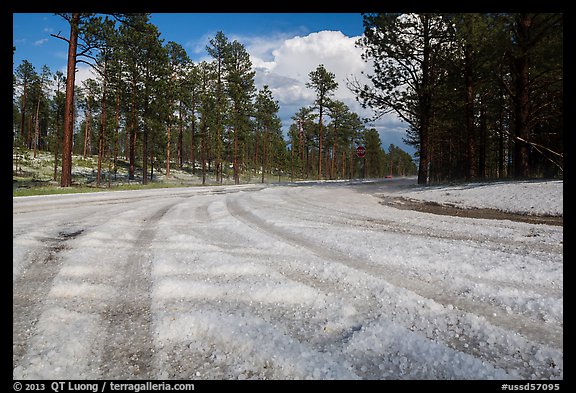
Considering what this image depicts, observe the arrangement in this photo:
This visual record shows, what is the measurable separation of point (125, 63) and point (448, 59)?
1006 inches

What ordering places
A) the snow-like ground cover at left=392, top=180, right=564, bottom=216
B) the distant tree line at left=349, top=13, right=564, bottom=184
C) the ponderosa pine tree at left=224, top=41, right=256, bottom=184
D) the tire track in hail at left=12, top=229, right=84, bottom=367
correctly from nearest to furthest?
the tire track in hail at left=12, top=229, right=84, bottom=367
the snow-like ground cover at left=392, top=180, right=564, bottom=216
the distant tree line at left=349, top=13, right=564, bottom=184
the ponderosa pine tree at left=224, top=41, right=256, bottom=184

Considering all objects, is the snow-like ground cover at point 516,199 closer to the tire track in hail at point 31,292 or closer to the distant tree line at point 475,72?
the distant tree line at point 475,72

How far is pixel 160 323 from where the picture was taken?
1.39 m

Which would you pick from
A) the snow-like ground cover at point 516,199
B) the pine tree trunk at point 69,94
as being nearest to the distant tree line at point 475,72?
the snow-like ground cover at point 516,199

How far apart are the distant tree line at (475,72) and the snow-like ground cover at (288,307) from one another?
396 inches

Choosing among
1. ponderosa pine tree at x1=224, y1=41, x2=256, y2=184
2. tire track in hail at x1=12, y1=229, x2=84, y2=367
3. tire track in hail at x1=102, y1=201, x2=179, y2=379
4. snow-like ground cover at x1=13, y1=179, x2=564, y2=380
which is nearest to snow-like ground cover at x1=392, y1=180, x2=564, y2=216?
snow-like ground cover at x1=13, y1=179, x2=564, y2=380

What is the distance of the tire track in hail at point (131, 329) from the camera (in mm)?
1080

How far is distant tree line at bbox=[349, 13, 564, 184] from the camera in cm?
1066

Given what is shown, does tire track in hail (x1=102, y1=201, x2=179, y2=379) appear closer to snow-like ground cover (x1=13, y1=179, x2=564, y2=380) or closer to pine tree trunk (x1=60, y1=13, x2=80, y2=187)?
snow-like ground cover (x1=13, y1=179, x2=564, y2=380)

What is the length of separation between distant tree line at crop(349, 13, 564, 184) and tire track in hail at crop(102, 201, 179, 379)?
38.4 ft

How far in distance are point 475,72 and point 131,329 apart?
57.2ft
